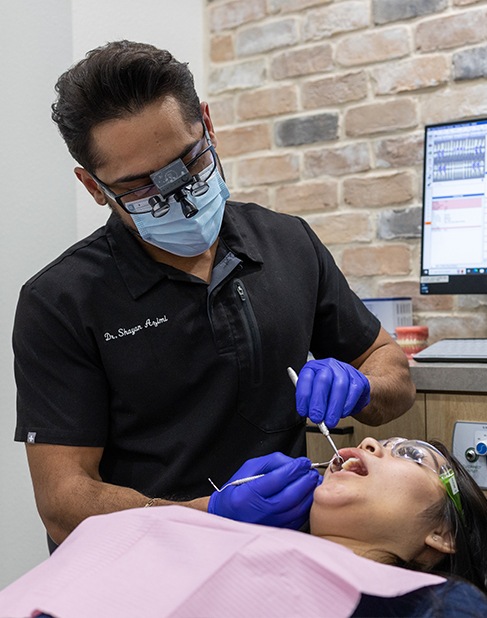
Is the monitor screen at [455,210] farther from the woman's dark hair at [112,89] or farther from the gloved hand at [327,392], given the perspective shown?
the woman's dark hair at [112,89]

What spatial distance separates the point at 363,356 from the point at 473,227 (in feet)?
1.59

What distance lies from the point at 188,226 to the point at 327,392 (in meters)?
0.41

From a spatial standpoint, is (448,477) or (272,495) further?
(448,477)

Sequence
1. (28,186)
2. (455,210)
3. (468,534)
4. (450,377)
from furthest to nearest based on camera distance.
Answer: (28,186)
(455,210)
(450,377)
(468,534)

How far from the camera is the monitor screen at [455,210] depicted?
6.57 feet

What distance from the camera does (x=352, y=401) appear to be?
1495 mm

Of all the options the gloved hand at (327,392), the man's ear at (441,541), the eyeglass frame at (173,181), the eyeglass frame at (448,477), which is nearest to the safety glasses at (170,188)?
the eyeglass frame at (173,181)

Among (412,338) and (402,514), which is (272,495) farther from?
(412,338)

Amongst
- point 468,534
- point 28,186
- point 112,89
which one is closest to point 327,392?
point 468,534

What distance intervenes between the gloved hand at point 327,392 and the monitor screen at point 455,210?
64 centimetres

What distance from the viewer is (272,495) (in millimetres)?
1326

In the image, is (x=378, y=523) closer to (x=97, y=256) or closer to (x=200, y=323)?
(x=200, y=323)

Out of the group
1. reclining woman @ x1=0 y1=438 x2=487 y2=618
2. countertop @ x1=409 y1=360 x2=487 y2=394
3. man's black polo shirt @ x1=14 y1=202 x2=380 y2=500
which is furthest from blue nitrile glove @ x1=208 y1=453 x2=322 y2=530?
countertop @ x1=409 y1=360 x2=487 y2=394

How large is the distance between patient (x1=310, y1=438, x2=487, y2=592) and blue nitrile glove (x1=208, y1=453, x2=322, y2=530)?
30 millimetres
